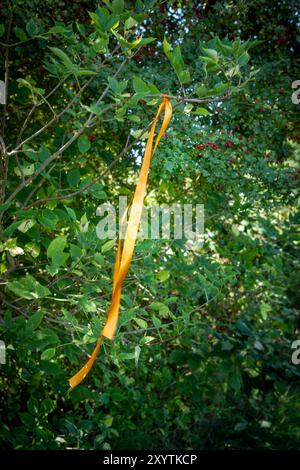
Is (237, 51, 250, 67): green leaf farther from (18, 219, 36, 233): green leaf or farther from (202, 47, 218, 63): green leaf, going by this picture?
(18, 219, 36, 233): green leaf

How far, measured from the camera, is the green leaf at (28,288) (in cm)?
188

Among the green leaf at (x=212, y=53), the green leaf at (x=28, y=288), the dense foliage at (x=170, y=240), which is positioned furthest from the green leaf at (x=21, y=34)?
the green leaf at (x=28, y=288)

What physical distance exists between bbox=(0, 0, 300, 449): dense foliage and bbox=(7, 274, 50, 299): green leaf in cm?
35

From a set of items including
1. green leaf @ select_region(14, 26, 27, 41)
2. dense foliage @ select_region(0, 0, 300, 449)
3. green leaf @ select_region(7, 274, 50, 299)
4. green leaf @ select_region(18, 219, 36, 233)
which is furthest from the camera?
dense foliage @ select_region(0, 0, 300, 449)

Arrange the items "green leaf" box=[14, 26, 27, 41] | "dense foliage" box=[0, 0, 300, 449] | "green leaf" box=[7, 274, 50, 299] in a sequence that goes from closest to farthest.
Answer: "green leaf" box=[7, 274, 50, 299] → "green leaf" box=[14, 26, 27, 41] → "dense foliage" box=[0, 0, 300, 449]

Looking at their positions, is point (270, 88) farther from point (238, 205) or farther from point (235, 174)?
point (238, 205)

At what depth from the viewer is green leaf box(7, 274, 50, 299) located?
1884mm

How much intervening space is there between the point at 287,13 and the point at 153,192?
1.30 m

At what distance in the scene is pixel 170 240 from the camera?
2459 mm

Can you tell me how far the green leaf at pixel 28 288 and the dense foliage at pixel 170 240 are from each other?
348 mm

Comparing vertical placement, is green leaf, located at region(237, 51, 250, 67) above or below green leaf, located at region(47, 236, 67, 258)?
above

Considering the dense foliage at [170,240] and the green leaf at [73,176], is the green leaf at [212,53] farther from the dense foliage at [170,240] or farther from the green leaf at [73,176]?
the green leaf at [73,176]

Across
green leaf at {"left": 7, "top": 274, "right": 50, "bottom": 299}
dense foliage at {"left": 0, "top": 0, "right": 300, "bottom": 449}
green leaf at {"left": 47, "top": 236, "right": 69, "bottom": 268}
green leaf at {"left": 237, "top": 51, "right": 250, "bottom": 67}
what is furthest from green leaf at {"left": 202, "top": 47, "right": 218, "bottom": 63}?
green leaf at {"left": 7, "top": 274, "right": 50, "bottom": 299}
